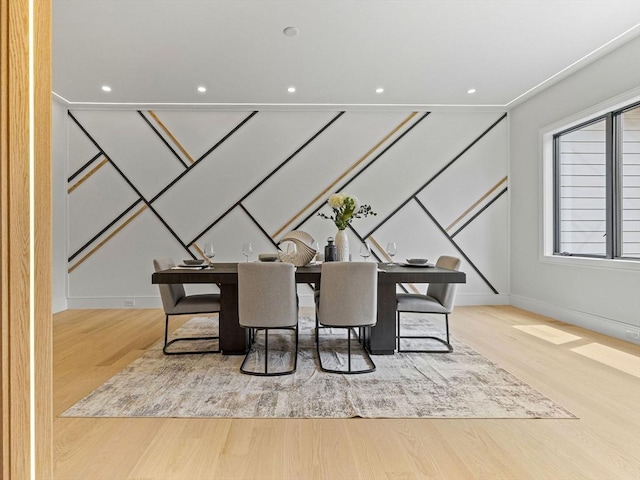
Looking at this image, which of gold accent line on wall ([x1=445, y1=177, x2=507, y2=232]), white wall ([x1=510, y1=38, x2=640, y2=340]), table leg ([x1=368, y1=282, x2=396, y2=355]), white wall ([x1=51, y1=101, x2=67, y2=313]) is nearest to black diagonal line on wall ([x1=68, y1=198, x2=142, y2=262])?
white wall ([x1=51, y1=101, x2=67, y2=313])

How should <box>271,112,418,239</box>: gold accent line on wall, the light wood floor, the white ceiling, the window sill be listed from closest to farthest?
1. the light wood floor
2. the white ceiling
3. the window sill
4. <box>271,112,418,239</box>: gold accent line on wall

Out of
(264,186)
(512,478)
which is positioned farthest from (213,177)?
(512,478)

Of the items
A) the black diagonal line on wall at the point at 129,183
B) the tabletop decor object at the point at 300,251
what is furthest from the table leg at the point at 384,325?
the black diagonal line on wall at the point at 129,183

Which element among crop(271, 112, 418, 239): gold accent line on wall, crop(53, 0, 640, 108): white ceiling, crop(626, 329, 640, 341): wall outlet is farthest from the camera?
crop(271, 112, 418, 239): gold accent line on wall

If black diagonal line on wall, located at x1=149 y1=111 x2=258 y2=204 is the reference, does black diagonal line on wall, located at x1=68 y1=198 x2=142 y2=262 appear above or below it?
below

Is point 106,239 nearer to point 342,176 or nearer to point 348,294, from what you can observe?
point 342,176

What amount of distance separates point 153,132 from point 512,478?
18.3 feet

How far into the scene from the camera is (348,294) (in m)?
Result: 2.80

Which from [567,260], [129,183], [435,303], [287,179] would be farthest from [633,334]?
[129,183]

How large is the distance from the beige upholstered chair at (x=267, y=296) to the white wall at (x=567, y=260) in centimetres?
331

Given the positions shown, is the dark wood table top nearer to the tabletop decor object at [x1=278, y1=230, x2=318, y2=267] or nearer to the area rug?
the tabletop decor object at [x1=278, y1=230, x2=318, y2=267]

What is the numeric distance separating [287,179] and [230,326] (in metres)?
2.74

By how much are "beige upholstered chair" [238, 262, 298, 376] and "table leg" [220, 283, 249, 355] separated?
0.46 metres

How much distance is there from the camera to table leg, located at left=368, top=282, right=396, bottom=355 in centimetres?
325
